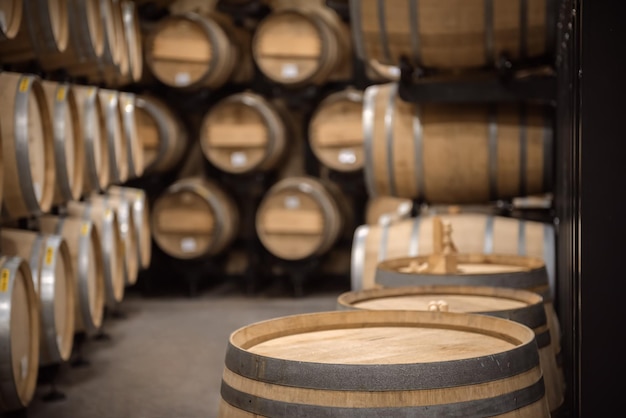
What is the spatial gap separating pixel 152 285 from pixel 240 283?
3.01ft

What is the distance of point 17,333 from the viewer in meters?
3.99

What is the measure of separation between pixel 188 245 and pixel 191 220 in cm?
25

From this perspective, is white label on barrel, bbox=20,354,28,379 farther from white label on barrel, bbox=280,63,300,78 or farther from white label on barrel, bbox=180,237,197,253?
white label on barrel, bbox=280,63,300,78

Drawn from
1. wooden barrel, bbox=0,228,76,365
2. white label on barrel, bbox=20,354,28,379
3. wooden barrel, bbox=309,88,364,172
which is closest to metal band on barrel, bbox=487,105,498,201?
wooden barrel, bbox=0,228,76,365

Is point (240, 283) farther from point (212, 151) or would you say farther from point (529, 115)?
point (529, 115)

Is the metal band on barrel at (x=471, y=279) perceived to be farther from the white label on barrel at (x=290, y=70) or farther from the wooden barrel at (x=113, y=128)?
the white label on barrel at (x=290, y=70)

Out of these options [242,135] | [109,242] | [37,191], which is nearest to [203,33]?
[242,135]

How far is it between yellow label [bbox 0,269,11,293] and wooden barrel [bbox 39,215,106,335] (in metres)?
1.38

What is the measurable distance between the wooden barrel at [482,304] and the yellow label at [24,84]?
2.29 meters

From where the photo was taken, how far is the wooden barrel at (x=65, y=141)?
510cm

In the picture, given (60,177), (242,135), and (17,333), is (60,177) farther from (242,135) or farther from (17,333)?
(242,135)

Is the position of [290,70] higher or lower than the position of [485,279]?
higher

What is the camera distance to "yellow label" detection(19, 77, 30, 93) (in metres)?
4.39

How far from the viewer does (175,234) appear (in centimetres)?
894
